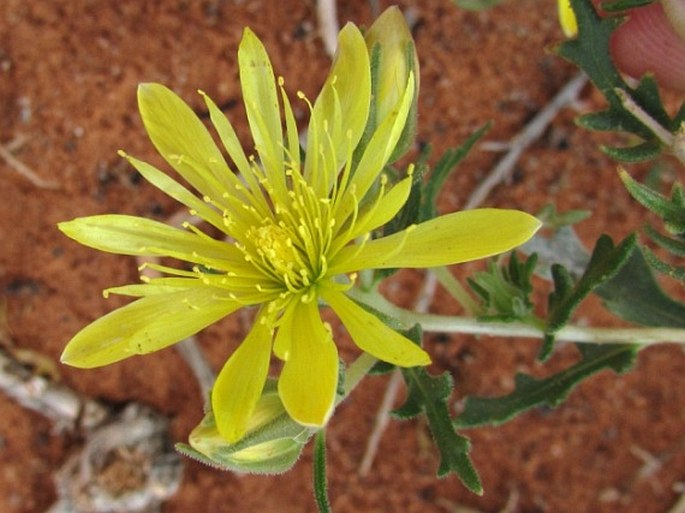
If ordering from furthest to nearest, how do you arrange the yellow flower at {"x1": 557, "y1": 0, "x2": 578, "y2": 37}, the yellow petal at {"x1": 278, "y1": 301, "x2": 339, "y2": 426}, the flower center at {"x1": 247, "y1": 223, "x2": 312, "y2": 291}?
the yellow flower at {"x1": 557, "y1": 0, "x2": 578, "y2": 37}
the flower center at {"x1": 247, "y1": 223, "x2": 312, "y2": 291}
the yellow petal at {"x1": 278, "y1": 301, "x2": 339, "y2": 426}

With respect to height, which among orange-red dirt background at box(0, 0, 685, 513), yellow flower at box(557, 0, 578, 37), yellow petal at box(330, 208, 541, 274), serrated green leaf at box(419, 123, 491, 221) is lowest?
orange-red dirt background at box(0, 0, 685, 513)

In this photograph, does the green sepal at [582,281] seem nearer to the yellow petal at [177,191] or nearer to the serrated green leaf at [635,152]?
the serrated green leaf at [635,152]

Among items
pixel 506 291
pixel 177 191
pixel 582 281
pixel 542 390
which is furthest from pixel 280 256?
pixel 542 390

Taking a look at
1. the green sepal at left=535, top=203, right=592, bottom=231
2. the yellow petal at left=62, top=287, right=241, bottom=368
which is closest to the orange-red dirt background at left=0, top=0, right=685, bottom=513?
Answer: the green sepal at left=535, top=203, right=592, bottom=231

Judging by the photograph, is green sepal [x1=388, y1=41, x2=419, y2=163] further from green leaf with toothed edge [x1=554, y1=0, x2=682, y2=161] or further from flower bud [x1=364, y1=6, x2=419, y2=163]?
green leaf with toothed edge [x1=554, y1=0, x2=682, y2=161]

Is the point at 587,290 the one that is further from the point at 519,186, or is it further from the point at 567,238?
the point at 519,186

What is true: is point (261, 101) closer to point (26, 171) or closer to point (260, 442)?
point (260, 442)

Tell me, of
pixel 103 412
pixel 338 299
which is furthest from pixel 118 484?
pixel 338 299
